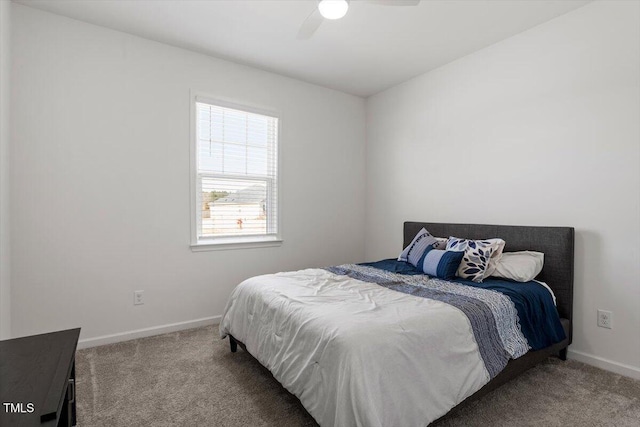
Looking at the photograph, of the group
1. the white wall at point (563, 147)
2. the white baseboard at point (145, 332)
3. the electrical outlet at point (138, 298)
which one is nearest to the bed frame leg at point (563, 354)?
the white wall at point (563, 147)

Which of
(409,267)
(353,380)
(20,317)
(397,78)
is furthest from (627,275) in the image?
(20,317)

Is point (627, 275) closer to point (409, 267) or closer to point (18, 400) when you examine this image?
point (409, 267)

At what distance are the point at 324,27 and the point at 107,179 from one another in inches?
90.4

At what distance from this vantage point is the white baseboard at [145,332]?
2809mm

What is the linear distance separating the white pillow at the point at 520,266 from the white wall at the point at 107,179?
2.33 meters

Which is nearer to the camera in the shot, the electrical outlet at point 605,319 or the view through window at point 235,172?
the electrical outlet at point 605,319

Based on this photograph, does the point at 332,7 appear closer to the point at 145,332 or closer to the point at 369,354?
the point at 369,354

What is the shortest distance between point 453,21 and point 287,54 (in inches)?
61.0

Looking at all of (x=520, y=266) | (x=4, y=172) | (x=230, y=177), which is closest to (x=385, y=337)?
(x=520, y=266)

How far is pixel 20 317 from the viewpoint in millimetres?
2555

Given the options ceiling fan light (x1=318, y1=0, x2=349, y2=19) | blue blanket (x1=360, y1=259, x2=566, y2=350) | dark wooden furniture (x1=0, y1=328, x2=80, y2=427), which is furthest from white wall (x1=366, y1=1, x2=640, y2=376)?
dark wooden furniture (x1=0, y1=328, x2=80, y2=427)

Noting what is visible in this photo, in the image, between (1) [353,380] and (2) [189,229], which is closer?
(1) [353,380]

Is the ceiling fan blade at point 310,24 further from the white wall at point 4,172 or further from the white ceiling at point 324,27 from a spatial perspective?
the white wall at point 4,172

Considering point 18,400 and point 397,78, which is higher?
point 397,78
